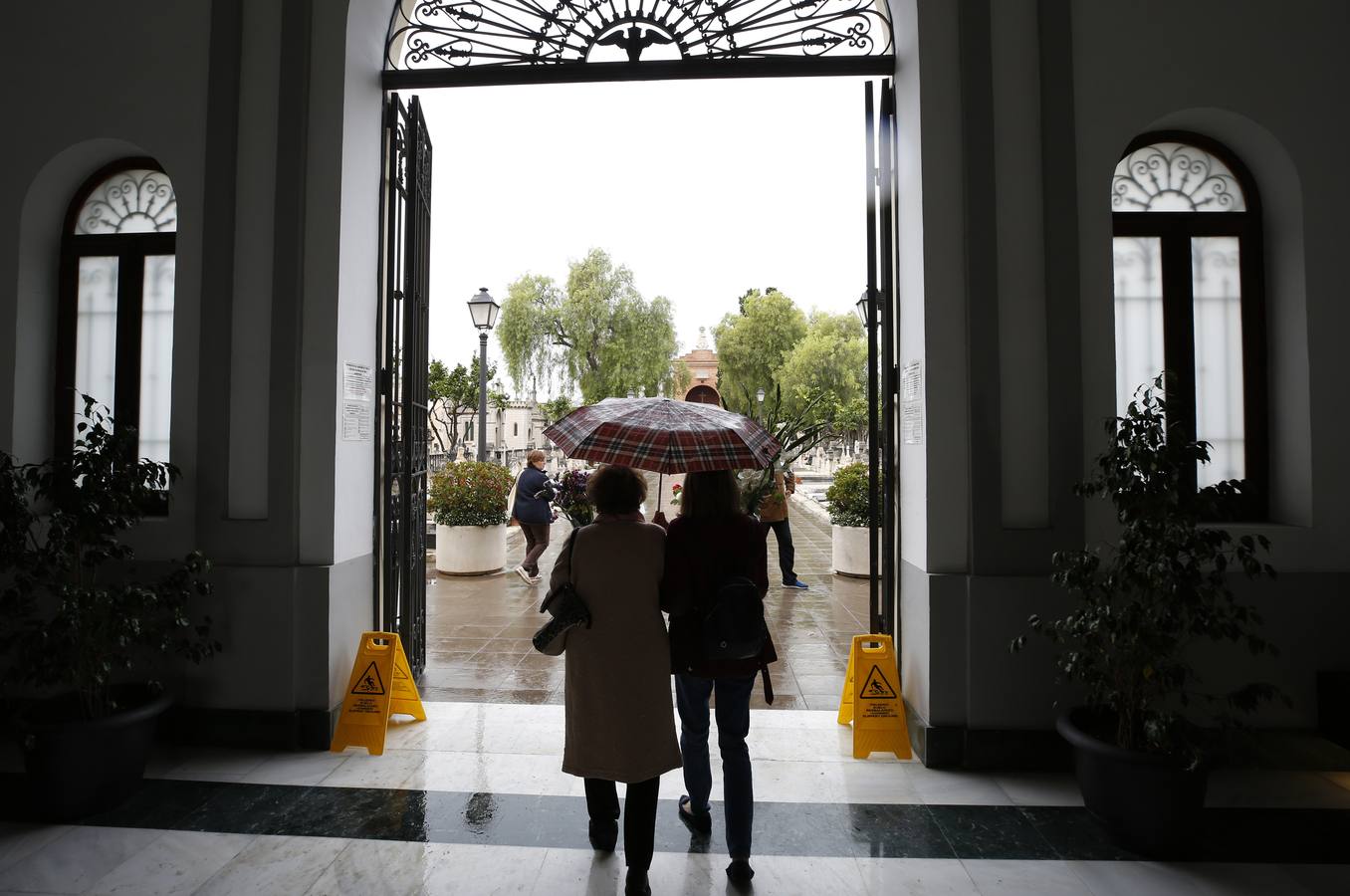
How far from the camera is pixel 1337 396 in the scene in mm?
3986

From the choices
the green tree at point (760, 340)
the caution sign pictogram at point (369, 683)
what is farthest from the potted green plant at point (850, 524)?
the green tree at point (760, 340)

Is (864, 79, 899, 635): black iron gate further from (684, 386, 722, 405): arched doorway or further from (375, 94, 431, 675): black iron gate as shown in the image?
(375, 94, 431, 675): black iron gate

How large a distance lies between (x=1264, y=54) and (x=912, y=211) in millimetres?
2020

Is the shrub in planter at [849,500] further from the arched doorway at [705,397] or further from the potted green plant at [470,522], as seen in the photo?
the potted green plant at [470,522]

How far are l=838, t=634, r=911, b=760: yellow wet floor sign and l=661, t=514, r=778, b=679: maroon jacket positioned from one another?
1.62 m

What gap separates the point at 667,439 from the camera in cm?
270

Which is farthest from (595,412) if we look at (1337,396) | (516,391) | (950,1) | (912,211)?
(516,391)

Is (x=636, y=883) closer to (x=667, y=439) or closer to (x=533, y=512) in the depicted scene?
(x=667, y=439)

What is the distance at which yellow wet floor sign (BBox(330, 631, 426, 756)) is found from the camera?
4082mm

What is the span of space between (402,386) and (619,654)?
10.1ft

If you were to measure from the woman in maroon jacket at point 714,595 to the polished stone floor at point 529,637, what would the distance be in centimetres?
209

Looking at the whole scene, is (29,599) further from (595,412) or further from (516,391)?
(516,391)

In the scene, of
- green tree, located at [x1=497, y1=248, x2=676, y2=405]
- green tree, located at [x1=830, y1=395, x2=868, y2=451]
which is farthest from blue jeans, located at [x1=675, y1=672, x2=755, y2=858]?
green tree, located at [x1=497, y1=248, x2=676, y2=405]

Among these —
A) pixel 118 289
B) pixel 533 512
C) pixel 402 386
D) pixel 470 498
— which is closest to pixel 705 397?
pixel 470 498
